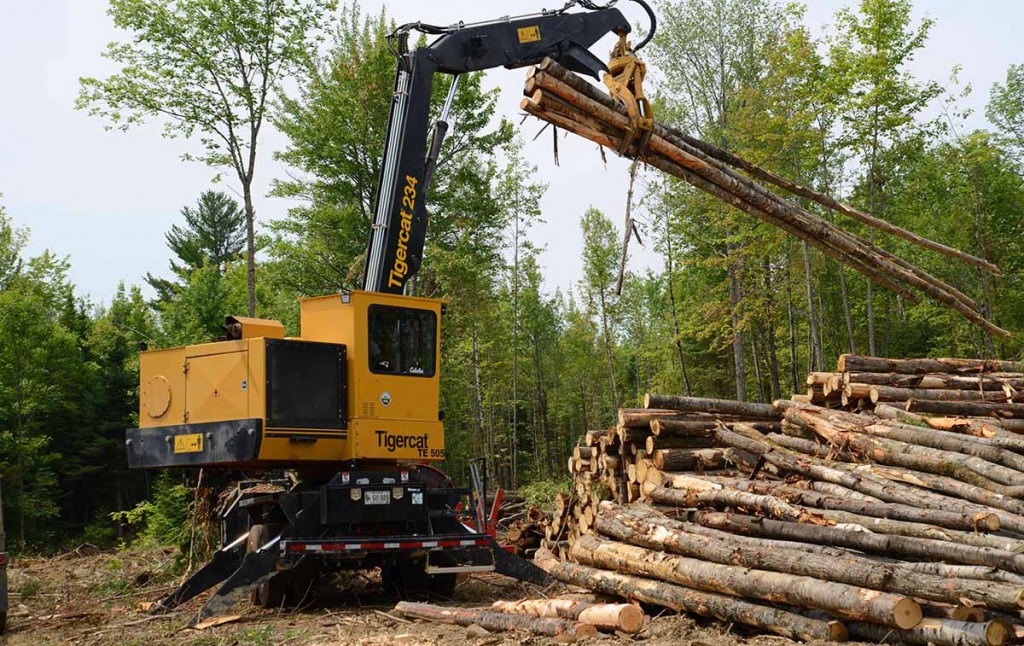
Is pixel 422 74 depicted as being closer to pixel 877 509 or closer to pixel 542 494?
pixel 877 509

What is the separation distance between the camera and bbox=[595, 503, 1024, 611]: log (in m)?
6.52

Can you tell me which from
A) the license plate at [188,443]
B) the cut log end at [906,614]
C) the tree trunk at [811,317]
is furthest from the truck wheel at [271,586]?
the tree trunk at [811,317]

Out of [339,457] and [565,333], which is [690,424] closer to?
[339,457]

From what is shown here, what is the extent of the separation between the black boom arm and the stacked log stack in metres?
3.75

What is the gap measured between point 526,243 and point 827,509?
27447 millimetres

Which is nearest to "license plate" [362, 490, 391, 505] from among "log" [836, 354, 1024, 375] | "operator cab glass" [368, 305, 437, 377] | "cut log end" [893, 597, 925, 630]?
"operator cab glass" [368, 305, 437, 377]

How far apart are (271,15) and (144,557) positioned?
39.7 ft

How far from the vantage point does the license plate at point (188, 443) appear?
35.0ft

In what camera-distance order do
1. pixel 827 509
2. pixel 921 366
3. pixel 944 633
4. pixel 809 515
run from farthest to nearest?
pixel 921 366, pixel 827 509, pixel 809 515, pixel 944 633

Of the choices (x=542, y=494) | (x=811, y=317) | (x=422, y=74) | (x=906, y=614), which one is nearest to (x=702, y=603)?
(x=906, y=614)

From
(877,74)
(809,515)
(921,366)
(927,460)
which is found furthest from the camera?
(877,74)

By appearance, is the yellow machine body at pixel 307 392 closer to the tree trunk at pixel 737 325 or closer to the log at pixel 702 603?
the log at pixel 702 603

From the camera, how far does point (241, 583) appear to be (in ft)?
32.3

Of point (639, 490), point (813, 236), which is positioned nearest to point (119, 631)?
point (639, 490)
